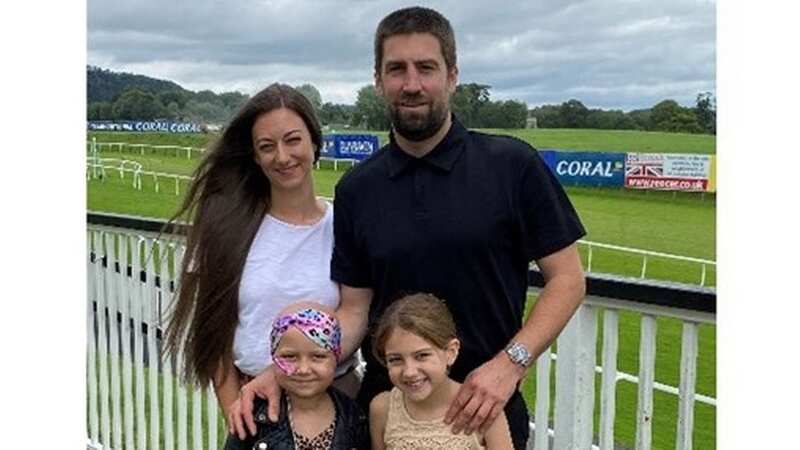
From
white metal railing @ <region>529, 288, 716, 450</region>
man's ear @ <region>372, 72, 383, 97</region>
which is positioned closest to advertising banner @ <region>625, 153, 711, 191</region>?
white metal railing @ <region>529, 288, 716, 450</region>

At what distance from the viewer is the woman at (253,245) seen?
170 centimetres

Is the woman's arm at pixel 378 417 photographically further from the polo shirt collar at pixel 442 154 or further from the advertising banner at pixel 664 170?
the advertising banner at pixel 664 170

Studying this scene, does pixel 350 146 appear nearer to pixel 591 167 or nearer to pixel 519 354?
pixel 519 354

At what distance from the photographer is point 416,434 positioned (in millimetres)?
1554

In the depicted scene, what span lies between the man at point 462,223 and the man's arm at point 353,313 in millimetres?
83

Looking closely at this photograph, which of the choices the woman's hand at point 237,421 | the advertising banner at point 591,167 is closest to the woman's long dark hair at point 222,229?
the woman's hand at point 237,421

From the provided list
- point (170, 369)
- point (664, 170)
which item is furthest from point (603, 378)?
point (664, 170)

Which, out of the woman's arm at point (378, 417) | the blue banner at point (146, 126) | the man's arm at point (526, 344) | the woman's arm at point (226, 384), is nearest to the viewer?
the man's arm at point (526, 344)

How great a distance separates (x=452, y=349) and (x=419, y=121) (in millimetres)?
372

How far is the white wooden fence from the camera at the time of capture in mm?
1932

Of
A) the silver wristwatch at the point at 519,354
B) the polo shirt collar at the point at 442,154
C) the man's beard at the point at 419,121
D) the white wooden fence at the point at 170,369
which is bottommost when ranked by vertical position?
the white wooden fence at the point at 170,369
